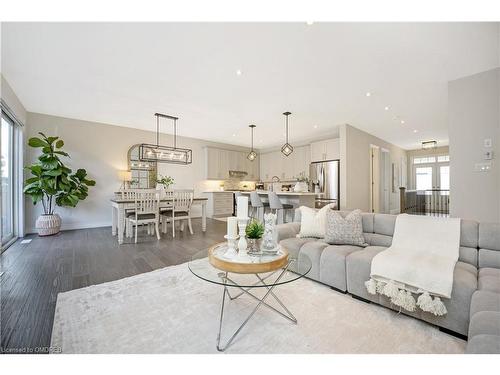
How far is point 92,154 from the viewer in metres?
5.36

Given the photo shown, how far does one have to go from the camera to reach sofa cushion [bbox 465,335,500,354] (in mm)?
917

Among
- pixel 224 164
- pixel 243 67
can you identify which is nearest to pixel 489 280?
pixel 243 67

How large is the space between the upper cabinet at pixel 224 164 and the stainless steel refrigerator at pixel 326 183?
2905 millimetres

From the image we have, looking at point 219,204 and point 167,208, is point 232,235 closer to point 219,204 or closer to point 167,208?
point 167,208

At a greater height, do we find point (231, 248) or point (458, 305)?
point (231, 248)

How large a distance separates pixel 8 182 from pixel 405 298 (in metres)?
6.18

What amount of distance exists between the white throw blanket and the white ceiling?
1979 mm

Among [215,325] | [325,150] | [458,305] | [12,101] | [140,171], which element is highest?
[12,101]

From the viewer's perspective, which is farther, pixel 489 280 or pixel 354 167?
pixel 354 167

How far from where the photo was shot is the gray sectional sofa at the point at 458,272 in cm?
113

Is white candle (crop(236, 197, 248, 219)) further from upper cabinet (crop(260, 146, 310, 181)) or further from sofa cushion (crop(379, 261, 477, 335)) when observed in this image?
upper cabinet (crop(260, 146, 310, 181))

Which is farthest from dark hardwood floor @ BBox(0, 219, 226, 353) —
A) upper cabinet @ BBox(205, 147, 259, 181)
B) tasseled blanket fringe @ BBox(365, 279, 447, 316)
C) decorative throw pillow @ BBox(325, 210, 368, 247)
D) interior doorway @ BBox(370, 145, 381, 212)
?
interior doorway @ BBox(370, 145, 381, 212)
